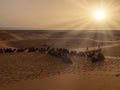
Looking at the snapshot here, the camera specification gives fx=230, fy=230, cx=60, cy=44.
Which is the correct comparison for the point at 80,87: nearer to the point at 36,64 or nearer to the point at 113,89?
the point at 113,89

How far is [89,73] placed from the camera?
287 inches

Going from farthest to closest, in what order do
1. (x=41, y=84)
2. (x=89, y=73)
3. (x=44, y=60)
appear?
(x=44, y=60)
(x=89, y=73)
(x=41, y=84)

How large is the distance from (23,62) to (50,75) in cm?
197

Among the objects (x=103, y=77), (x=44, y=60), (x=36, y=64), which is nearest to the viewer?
(x=103, y=77)

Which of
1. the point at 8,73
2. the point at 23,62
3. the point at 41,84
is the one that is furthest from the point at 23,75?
the point at 23,62

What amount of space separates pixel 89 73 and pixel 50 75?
1.25 m

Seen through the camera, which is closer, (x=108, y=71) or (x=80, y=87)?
(x=80, y=87)

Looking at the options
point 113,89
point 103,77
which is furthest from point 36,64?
point 113,89

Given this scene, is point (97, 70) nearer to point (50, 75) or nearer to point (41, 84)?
point (50, 75)

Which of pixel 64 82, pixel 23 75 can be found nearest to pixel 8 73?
pixel 23 75

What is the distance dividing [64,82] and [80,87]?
568 mm

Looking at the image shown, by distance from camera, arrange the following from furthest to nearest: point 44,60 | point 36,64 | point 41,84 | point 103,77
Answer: point 44,60 < point 36,64 < point 103,77 < point 41,84

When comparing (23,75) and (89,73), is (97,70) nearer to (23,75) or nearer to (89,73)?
(89,73)

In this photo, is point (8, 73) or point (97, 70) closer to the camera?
point (8, 73)
